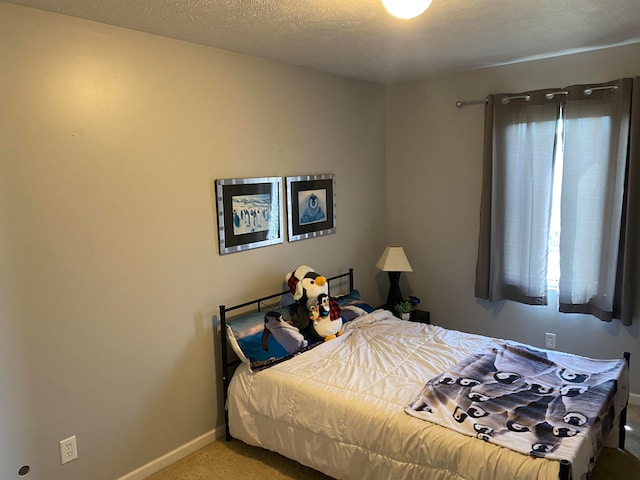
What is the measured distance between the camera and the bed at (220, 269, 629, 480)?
2.01 meters

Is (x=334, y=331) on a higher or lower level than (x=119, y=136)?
lower

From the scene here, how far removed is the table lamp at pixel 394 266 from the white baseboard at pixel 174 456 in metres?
1.76

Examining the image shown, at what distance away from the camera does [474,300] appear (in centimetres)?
405

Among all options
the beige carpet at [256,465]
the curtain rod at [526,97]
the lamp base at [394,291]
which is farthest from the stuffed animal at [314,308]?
the curtain rod at [526,97]

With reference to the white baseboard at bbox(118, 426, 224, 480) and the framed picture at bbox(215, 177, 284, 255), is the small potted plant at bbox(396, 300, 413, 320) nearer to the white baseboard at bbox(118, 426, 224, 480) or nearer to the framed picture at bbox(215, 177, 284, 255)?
the framed picture at bbox(215, 177, 284, 255)

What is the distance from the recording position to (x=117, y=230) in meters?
2.50

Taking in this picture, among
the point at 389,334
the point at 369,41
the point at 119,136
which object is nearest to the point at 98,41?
the point at 119,136

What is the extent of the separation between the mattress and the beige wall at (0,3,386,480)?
19.8 inches

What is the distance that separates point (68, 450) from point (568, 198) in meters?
3.42

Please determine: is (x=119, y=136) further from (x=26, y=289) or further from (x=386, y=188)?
(x=386, y=188)

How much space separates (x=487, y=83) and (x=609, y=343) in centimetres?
210

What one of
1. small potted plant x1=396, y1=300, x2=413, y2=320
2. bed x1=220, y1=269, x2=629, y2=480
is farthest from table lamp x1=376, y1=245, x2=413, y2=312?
bed x1=220, y1=269, x2=629, y2=480

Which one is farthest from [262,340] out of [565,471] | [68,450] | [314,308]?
[565,471]

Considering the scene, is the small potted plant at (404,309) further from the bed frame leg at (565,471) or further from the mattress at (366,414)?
the bed frame leg at (565,471)
